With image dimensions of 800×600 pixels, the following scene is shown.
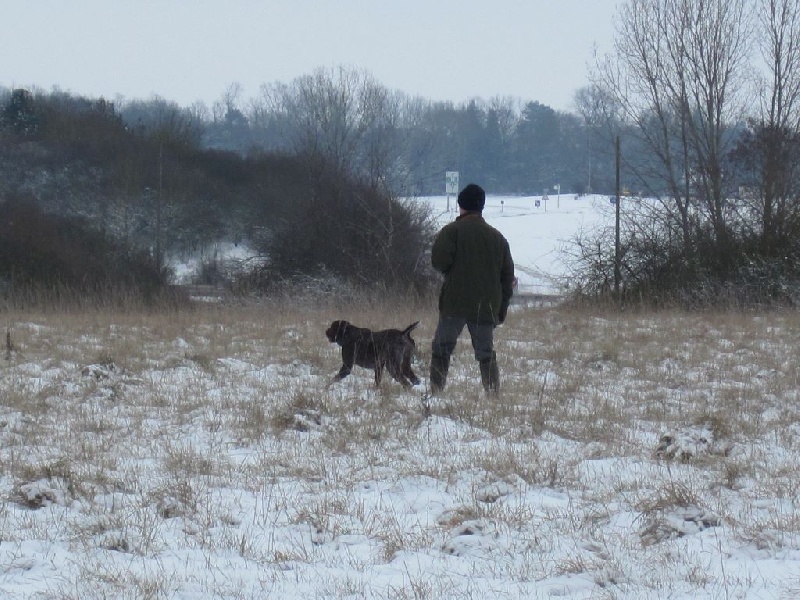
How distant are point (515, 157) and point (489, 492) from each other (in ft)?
180

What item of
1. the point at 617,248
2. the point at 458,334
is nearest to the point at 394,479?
the point at 458,334

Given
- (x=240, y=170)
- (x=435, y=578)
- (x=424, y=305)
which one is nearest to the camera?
(x=435, y=578)

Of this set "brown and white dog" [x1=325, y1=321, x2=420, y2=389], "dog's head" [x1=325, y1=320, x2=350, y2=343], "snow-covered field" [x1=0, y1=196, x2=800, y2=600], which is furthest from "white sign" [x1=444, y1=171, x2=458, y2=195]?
"brown and white dog" [x1=325, y1=321, x2=420, y2=389]

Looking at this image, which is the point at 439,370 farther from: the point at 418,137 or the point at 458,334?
the point at 418,137

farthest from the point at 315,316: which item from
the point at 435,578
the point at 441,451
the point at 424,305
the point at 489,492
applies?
the point at 435,578

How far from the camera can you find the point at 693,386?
312 inches

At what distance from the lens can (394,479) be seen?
494 centimetres

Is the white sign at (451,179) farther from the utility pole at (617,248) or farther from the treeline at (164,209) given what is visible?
the utility pole at (617,248)

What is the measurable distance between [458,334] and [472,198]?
1115 mm

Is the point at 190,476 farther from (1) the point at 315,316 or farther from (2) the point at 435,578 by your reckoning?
(1) the point at 315,316

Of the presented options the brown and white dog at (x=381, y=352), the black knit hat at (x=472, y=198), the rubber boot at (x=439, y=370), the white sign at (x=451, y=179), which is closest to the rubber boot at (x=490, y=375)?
the rubber boot at (x=439, y=370)

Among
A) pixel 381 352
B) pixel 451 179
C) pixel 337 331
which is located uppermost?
pixel 451 179

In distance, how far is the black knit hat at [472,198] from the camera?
281 inches

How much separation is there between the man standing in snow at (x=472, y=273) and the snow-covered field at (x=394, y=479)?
57 cm
